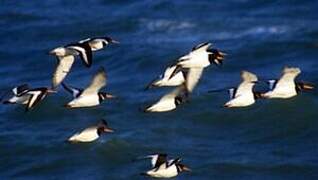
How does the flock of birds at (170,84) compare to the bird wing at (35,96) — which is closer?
the flock of birds at (170,84)

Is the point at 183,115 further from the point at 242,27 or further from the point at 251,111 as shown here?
the point at 242,27

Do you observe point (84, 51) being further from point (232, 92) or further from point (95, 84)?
point (232, 92)

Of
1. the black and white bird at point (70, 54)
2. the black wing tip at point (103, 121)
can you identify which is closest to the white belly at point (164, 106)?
the black wing tip at point (103, 121)

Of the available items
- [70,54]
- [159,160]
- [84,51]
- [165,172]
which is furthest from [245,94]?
[70,54]

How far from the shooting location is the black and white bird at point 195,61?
28.4 meters

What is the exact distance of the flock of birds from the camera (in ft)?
93.8

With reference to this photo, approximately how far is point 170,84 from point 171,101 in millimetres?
638

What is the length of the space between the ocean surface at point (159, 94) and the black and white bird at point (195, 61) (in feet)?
5.89

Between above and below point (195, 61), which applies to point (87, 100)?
below

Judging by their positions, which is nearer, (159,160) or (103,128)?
(159,160)

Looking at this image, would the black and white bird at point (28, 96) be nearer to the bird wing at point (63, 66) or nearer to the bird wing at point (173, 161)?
the bird wing at point (63, 66)

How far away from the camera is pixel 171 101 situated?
31.2m

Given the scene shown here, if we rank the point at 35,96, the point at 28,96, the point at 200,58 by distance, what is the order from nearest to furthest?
the point at 200,58, the point at 35,96, the point at 28,96

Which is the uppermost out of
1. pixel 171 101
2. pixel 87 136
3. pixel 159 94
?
pixel 171 101
